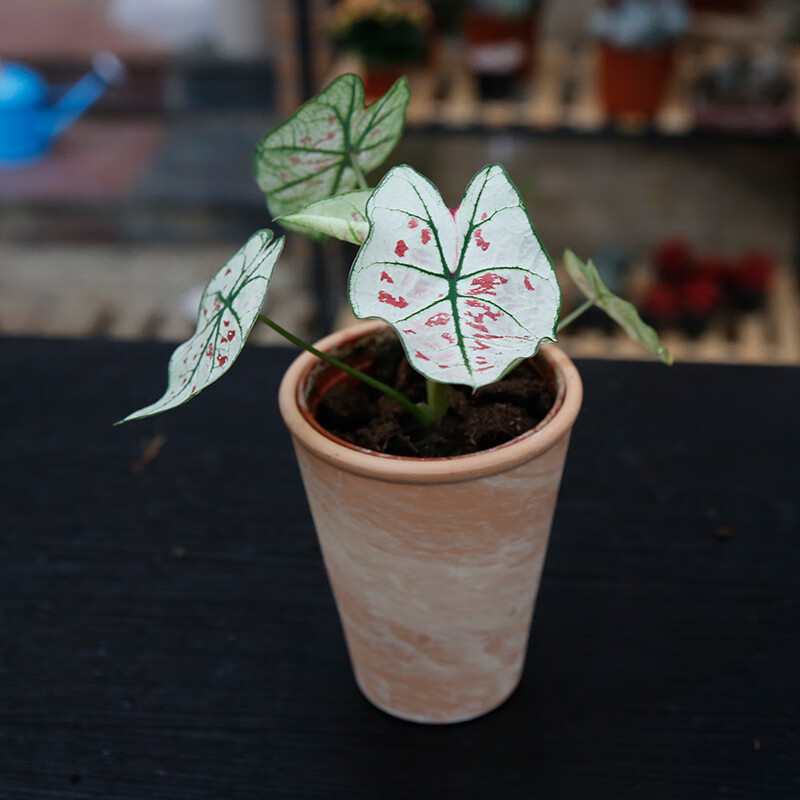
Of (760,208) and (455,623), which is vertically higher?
(455,623)

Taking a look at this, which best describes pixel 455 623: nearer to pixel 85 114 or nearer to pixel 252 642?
pixel 252 642

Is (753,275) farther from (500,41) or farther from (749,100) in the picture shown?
(500,41)

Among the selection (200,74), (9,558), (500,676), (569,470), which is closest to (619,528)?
(569,470)

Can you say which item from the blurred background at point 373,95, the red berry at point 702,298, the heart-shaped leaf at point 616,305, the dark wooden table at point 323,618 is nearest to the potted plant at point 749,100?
the blurred background at point 373,95

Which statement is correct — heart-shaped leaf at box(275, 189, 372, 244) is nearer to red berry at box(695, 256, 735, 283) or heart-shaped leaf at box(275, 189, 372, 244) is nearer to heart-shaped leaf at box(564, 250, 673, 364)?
heart-shaped leaf at box(564, 250, 673, 364)

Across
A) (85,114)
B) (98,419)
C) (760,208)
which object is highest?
(98,419)

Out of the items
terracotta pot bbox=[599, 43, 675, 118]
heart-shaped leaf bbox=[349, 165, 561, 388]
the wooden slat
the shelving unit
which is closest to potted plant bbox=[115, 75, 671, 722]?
heart-shaped leaf bbox=[349, 165, 561, 388]

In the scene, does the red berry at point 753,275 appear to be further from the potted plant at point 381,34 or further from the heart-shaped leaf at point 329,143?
the heart-shaped leaf at point 329,143
